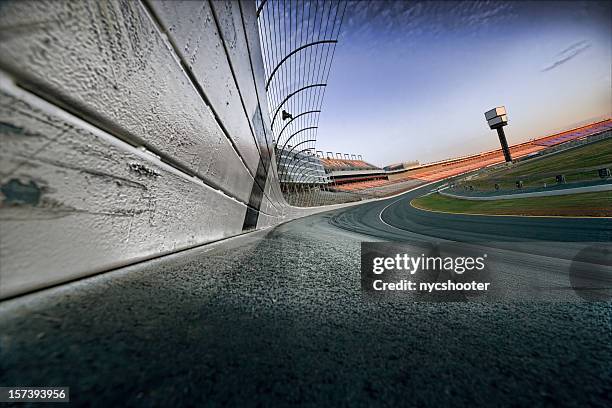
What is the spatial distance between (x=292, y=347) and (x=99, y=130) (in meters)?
1.19

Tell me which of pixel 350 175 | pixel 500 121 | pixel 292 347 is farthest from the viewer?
pixel 350 175

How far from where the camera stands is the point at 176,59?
54.3 inches

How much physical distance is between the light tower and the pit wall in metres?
56.7

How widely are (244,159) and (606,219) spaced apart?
406 inches

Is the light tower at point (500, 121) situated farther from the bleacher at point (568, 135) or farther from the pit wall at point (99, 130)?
the pit wall at point (99, 130)

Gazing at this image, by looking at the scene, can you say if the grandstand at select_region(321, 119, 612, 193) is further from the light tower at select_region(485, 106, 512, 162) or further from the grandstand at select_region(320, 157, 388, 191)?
the light tower at select_region(485, 106, 512, 162)

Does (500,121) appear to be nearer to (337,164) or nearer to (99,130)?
(337,164)

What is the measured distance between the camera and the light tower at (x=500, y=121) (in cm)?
4303

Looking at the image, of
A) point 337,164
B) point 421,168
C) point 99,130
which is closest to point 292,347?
point 99,130

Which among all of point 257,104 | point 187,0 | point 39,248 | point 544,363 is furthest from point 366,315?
point 257,104

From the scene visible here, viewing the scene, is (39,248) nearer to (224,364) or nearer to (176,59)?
(224,364)

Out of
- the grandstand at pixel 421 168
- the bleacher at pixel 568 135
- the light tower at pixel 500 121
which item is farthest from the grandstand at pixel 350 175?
the bleacher at pixel 568 135

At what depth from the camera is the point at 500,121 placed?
43438 mm

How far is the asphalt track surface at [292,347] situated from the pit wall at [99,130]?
0.21 meters
